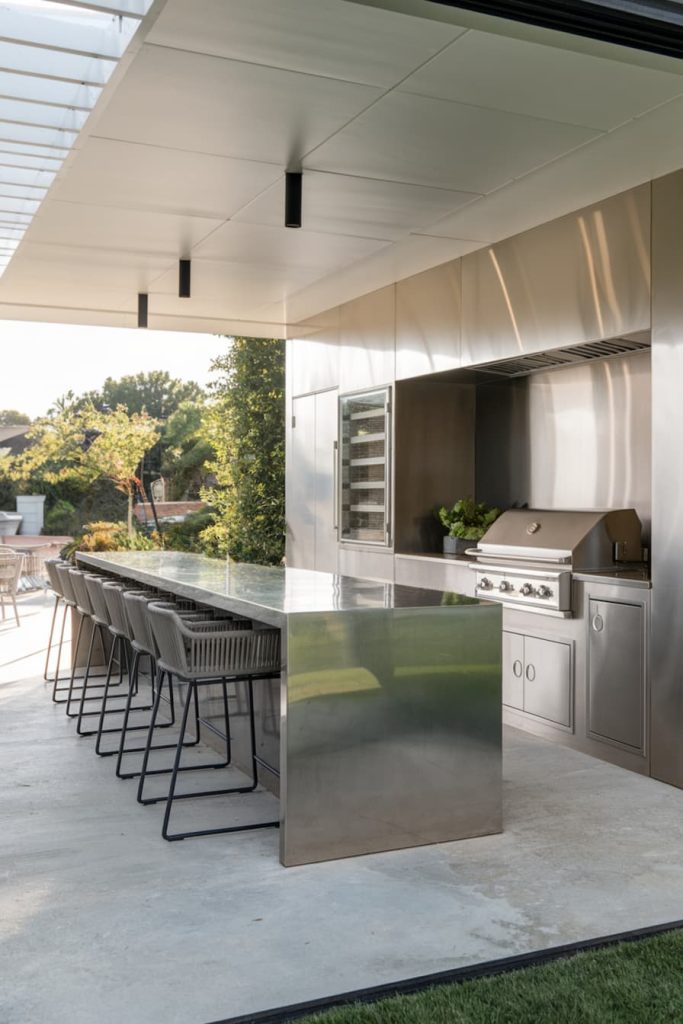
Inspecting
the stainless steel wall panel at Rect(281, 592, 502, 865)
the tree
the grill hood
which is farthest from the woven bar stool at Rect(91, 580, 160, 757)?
the tree

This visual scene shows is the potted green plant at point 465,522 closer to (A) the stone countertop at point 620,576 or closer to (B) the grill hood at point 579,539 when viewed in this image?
(B) the grill hood at point 579,539

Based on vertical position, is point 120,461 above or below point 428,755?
above

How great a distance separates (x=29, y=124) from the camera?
4.05 metres

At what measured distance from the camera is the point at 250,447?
13055mm

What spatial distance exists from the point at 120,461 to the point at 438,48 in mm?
14381

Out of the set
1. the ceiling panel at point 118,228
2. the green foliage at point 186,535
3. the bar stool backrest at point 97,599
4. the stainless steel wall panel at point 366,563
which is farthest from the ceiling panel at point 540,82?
the green foliage at point 186,535

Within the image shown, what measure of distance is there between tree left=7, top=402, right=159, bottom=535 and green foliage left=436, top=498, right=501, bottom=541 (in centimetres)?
943

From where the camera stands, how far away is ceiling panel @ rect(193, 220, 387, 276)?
5.81m

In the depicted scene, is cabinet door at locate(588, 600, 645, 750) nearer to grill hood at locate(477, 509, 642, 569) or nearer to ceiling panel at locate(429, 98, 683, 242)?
grill hood at locate(477, 509, 642, 569)

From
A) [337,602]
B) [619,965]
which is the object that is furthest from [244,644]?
[619,965]

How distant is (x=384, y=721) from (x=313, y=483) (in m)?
5.04

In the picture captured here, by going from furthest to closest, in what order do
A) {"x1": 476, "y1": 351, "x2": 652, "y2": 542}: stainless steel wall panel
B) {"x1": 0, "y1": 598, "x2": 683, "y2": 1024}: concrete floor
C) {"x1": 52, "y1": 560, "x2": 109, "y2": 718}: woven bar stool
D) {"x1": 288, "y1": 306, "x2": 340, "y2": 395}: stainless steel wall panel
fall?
1. {"x1": 288, "y1": 306, "x2": 340, "y2": 395}: stainless steel wall panel
2. {"x1": 52, "y1": 560, "x2": 109, "y2": 718}: woven bar stool
3. {"x1": 476, "y1": 351, "x2": 652, "y2": 542}: stainless steel wall panel
4. {"x1": 0, "y1": 598, "x2": 683, "y2": 1024}: concrete floor

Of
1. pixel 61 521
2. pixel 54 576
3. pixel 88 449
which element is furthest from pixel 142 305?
pixel 61 521

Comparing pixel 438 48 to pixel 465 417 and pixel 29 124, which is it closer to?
pixel 29 124
